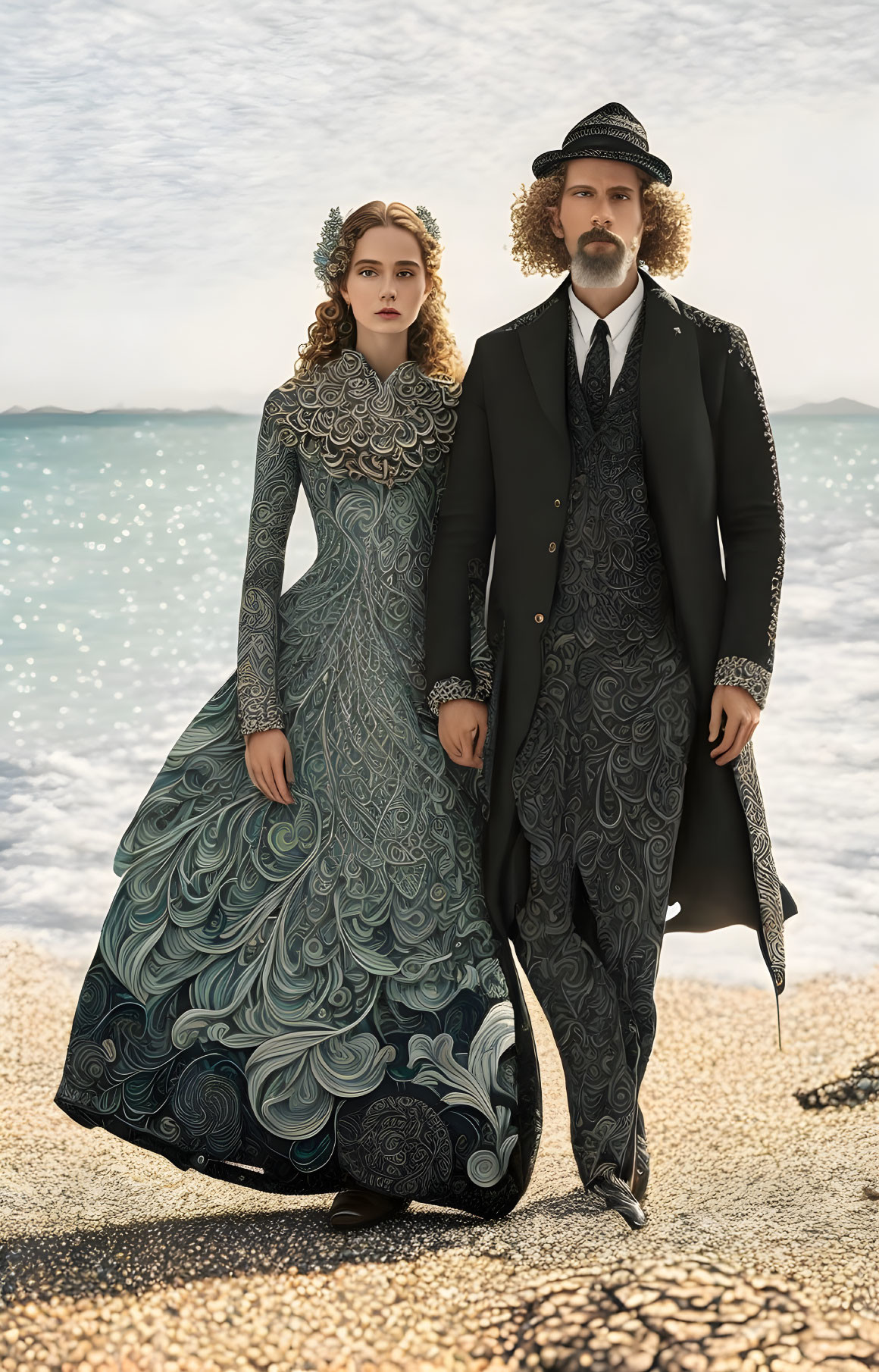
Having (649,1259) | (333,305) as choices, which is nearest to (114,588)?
(333,305)

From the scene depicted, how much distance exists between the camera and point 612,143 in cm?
245

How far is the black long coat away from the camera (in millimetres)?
2393

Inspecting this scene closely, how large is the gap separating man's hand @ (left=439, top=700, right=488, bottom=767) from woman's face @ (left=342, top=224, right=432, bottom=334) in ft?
2.58

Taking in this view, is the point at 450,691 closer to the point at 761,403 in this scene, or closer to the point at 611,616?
the point at 611,616

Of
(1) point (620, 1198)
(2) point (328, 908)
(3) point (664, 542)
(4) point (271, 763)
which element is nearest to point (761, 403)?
(3) point (664, 542)

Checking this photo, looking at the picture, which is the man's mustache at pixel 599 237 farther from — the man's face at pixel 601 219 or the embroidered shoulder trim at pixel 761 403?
the embroidered shoulder trim at pixel 761 403

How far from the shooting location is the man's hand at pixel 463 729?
8.16ft

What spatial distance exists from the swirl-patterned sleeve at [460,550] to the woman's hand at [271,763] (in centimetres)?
31

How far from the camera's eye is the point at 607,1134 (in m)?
2.54

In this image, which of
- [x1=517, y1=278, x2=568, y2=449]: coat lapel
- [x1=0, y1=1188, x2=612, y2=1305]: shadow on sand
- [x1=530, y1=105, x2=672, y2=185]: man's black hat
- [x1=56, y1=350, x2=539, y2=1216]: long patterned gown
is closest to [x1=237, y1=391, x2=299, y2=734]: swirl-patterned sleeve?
[x1=56, y1=350, x2=539, y2=1216]: long patterned gown

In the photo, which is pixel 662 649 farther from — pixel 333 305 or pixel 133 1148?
pixel 133 1148

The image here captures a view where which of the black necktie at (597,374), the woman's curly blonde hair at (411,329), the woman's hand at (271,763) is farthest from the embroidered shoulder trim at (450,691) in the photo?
the woman's curly blonde hair at (411,329)

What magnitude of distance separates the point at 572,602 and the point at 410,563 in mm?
351

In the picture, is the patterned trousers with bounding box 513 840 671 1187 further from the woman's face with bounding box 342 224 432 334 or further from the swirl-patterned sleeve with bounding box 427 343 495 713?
the woman's face with bounding box 342 224 432 334
